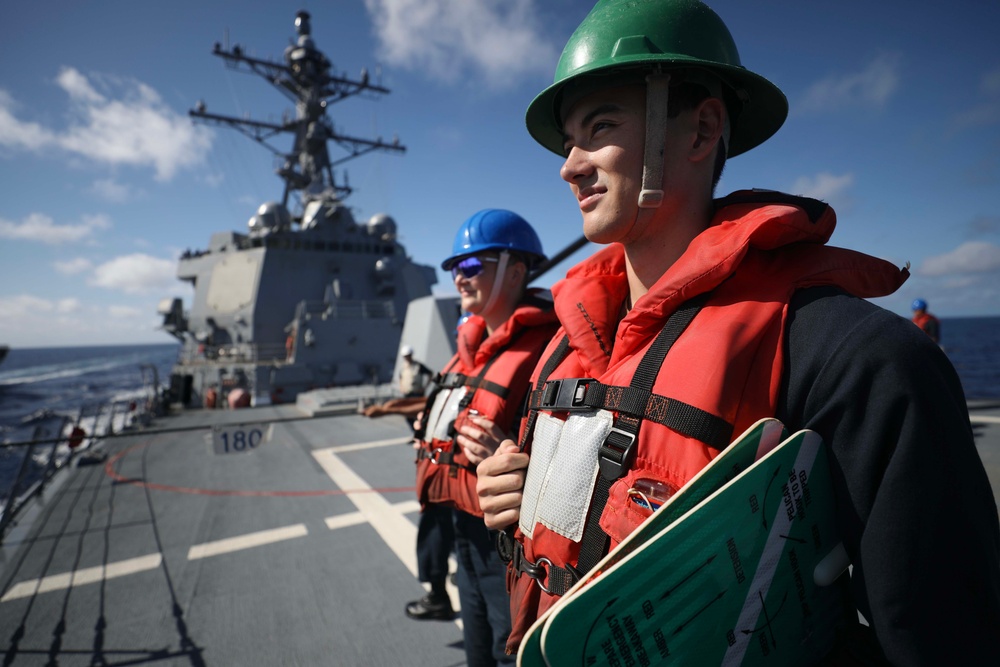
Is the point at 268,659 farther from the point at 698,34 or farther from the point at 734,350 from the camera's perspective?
the point at 698,34

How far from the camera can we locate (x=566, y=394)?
3.78ft

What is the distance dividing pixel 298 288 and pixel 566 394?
64.6 feet

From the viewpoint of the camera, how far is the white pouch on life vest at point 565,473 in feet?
3.39

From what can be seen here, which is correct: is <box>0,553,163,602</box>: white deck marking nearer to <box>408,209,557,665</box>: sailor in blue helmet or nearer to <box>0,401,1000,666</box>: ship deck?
<box>0,401,1000,666</box>: ship deck

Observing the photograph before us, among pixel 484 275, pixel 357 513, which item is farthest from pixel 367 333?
pixel 484 275

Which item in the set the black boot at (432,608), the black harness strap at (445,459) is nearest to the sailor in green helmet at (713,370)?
the black harness strap at (445,459)

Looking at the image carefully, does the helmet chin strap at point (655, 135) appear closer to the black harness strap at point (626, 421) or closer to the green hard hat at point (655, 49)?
the green hard hat at point (655, 49)

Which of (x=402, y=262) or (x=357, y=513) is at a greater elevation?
(x=402, y=262)

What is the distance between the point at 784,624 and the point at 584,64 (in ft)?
4.11

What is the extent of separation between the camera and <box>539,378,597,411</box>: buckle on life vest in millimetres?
1099

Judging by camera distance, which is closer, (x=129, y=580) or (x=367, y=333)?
(x=129, y=580)

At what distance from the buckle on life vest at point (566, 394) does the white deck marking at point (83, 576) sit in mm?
4906

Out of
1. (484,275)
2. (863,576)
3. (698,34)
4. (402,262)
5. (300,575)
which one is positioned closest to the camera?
(863,576)

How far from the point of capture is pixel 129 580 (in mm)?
4051
